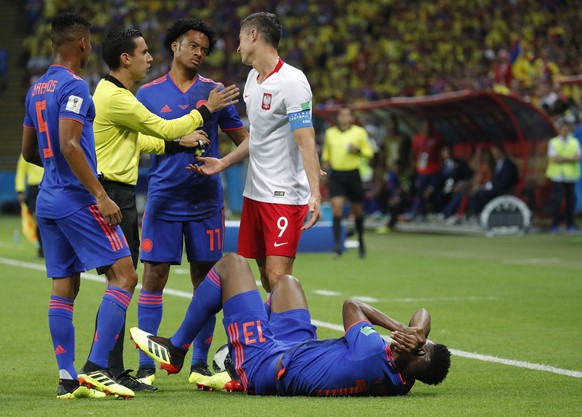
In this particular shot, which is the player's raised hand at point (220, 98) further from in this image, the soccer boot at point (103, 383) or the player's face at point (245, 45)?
the soccer boot at point (103, 383)

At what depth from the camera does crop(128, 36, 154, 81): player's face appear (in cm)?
759

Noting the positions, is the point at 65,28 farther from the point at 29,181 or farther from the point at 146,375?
the point at 29,181

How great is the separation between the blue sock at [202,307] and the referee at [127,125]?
50cm

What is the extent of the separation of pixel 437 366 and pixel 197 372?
1.97 meters

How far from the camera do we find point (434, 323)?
10.7 meters

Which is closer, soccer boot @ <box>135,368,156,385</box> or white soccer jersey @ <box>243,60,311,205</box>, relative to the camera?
soccer boot @ <box>135,368,156,385</box>

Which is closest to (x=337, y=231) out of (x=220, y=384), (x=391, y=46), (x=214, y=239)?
(x=214, y=239)

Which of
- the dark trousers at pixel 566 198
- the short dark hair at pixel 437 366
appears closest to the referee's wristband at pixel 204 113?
the short dark hair at pixel 437 366

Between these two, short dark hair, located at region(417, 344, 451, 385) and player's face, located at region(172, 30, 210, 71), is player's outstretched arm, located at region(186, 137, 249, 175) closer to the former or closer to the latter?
player's face, located at region(172, 30, 210, 71)

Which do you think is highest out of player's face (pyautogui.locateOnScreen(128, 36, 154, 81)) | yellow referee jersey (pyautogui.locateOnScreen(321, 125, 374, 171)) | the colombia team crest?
player's face (pyautogui.locateOnScreen(128, 36, 154, 81))

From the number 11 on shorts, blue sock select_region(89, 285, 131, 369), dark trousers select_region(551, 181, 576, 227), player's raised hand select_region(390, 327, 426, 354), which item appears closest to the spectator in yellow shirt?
the number 11 on shorts

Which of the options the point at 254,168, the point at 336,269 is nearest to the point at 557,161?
the point at 336,269

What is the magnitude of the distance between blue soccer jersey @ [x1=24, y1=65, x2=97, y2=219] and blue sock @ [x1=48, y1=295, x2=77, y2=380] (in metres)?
0.54

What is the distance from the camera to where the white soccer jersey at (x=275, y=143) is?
7.91 meters
